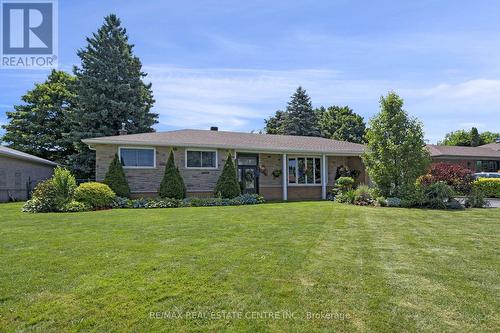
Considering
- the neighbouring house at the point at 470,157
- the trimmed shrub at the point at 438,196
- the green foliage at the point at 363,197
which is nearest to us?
the trimmed shrub at the point at 438,196

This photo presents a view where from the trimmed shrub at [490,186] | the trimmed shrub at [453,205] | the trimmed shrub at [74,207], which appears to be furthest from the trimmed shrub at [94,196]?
the trimmed shrub at [490,186]

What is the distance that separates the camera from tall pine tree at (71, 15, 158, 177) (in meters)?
24.8

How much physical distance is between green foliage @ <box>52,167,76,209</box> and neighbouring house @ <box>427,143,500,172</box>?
27906 millimetres

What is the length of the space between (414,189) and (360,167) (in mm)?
7244

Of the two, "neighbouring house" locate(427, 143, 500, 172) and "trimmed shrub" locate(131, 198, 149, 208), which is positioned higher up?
"neighbouring house" locate(427, 143, 500, 172)

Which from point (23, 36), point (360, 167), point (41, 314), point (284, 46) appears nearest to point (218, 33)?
point (284, 46)

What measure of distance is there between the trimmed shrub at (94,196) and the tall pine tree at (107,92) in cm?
1270

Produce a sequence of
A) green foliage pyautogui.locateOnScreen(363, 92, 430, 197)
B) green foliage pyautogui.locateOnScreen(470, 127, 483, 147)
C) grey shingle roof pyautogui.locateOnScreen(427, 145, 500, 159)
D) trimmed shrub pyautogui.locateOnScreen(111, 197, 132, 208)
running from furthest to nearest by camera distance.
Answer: green foliage pyautogui.locateOnScreen(470, 127, 483, 147)
grey shingle roof pyautogui.locateOnScreen(427, 145, 500, 159)
green foliage pyautogui.locateOnScreen(363, 92, 430, 197)
trimmed shrub pyautogui.locateOnScreen(111, 197, 132, 208)

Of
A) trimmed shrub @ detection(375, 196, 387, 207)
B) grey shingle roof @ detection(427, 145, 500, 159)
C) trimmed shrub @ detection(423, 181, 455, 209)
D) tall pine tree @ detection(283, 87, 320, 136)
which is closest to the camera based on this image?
trimmed shrub @ detection(423, 181, 455, 209)

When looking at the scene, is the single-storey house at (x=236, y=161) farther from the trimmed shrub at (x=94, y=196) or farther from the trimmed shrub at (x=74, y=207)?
the trimmed shrub at (x=74, y=207)

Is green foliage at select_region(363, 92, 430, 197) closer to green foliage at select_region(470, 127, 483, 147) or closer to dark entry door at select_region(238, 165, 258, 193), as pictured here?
dark entry door at select_region(238, 165, 258, 193)

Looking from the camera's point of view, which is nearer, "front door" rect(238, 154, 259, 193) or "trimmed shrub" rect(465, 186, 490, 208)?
"trimmed shrub" rect(465, 186, 490, 208)

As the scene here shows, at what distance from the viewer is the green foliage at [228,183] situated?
53.4 ft

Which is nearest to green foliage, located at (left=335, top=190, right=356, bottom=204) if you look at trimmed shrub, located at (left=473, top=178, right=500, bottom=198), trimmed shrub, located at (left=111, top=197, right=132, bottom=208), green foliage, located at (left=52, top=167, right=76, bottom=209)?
trimmed shrub, located at (left=473, top=178, right=500, bottom=198)
